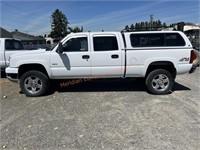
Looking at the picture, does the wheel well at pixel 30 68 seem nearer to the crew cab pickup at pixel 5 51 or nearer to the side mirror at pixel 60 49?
the side mirror at pixel 60 49

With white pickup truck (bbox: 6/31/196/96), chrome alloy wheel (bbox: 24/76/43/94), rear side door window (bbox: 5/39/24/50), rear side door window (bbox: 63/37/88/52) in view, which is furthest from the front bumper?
rear side door window (bbox: 5/39/24/50)

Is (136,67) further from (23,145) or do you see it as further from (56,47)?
(23,145)

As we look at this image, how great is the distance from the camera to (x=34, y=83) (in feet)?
22.3

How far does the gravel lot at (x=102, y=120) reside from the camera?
3.86 m

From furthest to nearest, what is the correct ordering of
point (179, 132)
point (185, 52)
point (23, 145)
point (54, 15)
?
point (54, 15)
point (185, 52)
point (179, 132)
point (23, 145)

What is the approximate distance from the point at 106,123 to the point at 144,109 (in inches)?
50.1

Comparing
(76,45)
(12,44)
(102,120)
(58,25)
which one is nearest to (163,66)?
Answer: (76,45)

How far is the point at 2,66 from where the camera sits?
10.1 meters

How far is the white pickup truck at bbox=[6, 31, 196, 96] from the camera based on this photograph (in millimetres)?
6543

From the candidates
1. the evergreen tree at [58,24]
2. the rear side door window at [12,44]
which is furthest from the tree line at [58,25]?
the rear side door window at [12,44]

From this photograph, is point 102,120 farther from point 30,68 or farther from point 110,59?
point 30,68

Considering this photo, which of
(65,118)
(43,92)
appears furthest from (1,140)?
(43,92)

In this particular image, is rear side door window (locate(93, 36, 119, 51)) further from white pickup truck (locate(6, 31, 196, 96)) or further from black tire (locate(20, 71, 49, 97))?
black tire (locate(20, 71, 49, 97))

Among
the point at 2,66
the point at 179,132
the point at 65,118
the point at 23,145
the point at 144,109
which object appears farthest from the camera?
the point at 2,66
